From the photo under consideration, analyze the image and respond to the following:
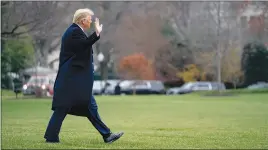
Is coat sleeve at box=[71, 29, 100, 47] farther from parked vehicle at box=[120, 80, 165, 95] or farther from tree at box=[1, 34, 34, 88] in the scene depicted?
parked vehicle at box=[120, 80, 165, 95]

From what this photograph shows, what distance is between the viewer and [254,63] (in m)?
57.8

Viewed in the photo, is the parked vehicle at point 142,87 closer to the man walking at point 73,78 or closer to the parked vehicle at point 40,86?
the parked vehicle at point 40,86

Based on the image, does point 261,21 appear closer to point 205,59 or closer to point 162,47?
point 205,59

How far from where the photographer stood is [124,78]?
7144 cm

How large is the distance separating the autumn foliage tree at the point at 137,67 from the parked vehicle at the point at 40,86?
8494mm

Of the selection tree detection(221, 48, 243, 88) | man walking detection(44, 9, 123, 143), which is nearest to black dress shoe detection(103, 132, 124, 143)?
man walking detection(44, 9, 123, 143)

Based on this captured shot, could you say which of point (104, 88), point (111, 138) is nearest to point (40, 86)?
point (104, 88)

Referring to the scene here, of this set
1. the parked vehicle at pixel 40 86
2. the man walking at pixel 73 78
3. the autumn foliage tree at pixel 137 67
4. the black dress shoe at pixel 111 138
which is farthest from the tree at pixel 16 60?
the man walking at pixel 73 78

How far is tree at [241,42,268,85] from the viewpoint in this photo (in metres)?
54.1

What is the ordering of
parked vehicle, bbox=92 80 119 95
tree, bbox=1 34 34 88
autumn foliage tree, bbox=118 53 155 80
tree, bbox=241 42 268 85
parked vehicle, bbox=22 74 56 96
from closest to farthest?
parked vehicle, bbox=22 74 56 96
tree, bbox=241 42 268 85
tree, bbox=1 34 34 88
parked vehicle, bbox=92 80 119 95
autumn foliage tree, bbox=118 53 155 80

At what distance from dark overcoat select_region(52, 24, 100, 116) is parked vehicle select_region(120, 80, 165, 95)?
182ft

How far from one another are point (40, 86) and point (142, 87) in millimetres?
18208

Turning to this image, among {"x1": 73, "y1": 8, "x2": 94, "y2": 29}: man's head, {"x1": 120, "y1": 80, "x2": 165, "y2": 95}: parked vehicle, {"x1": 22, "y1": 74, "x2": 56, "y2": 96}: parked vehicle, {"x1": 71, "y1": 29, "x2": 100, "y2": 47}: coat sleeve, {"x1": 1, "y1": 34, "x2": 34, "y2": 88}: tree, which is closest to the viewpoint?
{"x1": 71, "y1": 29, "x2": 100, "y2": 47}: coat sleeve

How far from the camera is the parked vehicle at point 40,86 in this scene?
157ft
